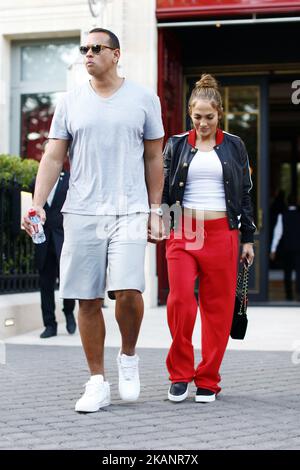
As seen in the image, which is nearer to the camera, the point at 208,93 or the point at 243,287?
the point at 208,93

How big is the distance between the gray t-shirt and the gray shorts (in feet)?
0.19

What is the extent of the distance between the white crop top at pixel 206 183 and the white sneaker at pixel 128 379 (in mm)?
1008

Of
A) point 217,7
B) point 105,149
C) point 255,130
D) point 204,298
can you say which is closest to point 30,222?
point 105,149

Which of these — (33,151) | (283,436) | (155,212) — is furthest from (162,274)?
(283,436)

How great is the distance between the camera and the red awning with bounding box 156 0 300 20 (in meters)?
11.2

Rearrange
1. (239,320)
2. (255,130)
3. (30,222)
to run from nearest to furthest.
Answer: (30,222) < (239,320) < (255,130)

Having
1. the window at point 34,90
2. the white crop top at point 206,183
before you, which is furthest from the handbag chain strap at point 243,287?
the window at point 34,90

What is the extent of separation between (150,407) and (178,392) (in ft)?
0.79

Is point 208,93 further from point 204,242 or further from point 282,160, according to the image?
point 282,160

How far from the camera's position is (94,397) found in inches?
188

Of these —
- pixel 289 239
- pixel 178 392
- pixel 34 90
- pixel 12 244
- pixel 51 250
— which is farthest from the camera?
pixel 289 239

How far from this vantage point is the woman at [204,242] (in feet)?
16.9
